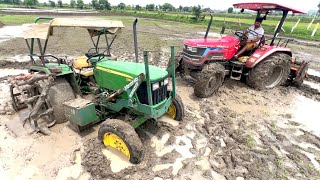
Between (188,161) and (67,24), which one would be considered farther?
(67,24)

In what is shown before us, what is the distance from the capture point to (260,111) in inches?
241

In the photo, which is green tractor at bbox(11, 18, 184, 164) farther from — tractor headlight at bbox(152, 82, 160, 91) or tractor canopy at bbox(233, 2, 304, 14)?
tractor canopy at bbox(233, 2, 304, 14)

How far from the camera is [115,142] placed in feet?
13.2

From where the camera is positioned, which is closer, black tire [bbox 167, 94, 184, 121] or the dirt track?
the dirt track

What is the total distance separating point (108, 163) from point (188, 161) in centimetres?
Answer: 128

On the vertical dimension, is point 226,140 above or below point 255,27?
below

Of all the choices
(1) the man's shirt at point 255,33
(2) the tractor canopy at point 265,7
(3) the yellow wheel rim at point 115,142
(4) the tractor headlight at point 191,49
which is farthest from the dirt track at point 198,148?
(2) the tractor canopy at point 265,7

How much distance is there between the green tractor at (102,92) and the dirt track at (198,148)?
32 cm

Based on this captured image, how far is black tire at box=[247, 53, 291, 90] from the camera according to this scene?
7.04 m

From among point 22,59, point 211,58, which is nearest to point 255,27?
point 211,58

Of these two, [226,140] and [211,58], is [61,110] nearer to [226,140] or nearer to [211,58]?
[226,140]

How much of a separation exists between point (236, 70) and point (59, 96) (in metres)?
4.81

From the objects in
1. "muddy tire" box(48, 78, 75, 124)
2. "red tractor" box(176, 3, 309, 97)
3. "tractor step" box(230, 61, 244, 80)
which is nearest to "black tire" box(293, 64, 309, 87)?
"red tractor" box(176, 3, 309, 97)

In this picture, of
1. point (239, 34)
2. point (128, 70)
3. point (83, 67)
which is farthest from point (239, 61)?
point (83, 67)
